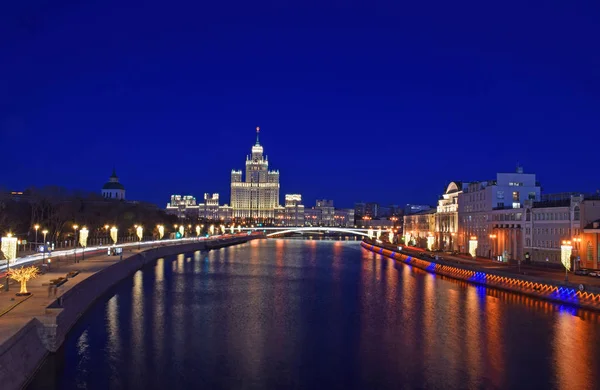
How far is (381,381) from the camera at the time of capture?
693 inches

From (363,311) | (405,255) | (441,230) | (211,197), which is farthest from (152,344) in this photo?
(211,197)

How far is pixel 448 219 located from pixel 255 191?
123 m

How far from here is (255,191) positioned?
7372 inches

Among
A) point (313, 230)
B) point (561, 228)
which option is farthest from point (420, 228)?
point (313, 230)

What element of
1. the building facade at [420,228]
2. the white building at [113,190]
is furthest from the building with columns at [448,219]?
the white building at [113,190]

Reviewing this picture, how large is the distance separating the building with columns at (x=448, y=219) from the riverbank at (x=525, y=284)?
16.6 m

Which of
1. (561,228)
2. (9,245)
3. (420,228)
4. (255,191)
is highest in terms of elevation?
(255,191)

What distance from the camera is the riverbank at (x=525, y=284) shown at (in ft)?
93.1

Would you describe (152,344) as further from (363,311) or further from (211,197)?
(211,197)

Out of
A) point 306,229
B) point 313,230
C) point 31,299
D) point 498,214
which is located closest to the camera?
point 31,299

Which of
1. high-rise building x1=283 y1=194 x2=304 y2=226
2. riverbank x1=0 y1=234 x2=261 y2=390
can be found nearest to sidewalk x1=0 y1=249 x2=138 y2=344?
riverbank x1=0 y1=234 x2=261 y2=390

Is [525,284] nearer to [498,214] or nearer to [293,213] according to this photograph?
[498,214]

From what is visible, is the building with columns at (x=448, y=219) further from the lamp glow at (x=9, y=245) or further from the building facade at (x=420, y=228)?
the lamp glow at (x=9, y=245)

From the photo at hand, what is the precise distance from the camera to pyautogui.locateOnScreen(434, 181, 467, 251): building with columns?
66.4 metres
